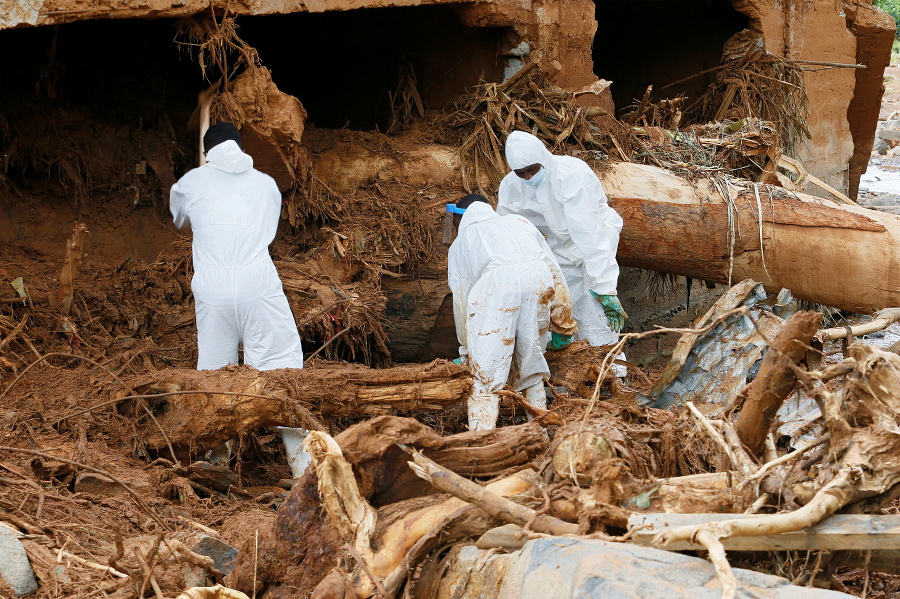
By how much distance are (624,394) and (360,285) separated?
2.13m

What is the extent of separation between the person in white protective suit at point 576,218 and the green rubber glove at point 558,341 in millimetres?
548

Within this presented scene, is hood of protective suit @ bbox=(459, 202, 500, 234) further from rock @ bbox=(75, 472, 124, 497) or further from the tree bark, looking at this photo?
the tree bark

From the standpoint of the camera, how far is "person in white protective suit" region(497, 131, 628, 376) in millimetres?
5695

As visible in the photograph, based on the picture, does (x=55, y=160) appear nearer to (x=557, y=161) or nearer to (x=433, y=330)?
(x=433, y=330)

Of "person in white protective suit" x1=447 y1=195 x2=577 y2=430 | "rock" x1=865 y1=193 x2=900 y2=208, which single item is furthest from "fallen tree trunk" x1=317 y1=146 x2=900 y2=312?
"rock" x1=865 y1=193 x2=900 y2=208

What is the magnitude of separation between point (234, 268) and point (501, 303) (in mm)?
1474

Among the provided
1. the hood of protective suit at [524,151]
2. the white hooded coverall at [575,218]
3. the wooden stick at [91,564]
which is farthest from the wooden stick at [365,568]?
the hood of protective suit at [524,151]

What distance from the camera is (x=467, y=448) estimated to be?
2.48m

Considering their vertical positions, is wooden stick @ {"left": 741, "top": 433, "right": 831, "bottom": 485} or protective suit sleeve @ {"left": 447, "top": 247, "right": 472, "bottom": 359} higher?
wooden stick @ {"left": 741, "top": 433, "right": 831, "bottom": 485}

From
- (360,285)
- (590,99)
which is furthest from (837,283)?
(360,285)

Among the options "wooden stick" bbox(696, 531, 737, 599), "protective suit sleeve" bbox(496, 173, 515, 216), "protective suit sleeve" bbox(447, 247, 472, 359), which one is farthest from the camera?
"protective suit sleeve" bbox(496, 173, 515, 216)

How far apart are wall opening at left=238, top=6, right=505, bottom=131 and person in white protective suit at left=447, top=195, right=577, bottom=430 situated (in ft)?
8.59

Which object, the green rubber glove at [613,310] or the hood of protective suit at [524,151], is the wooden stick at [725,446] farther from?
the hood of protective suit at [524,151]

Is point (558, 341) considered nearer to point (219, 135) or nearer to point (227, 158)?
point (227, 158)
